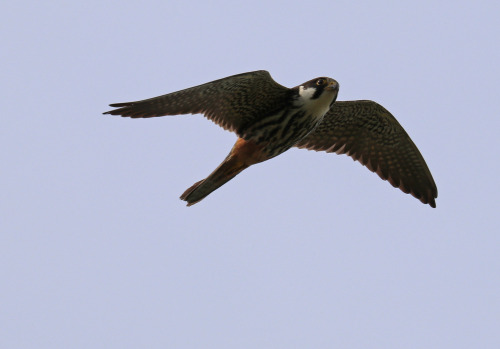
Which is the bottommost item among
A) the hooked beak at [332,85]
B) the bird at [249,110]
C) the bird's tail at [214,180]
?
the bird's tail at [214,180]

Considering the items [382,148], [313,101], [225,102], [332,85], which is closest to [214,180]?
[225,102]

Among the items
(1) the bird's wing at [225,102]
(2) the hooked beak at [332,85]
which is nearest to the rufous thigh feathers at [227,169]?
(1) the bird's wing at [225,102]

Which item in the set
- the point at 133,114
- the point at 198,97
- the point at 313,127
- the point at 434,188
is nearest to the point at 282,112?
the point at 313,127

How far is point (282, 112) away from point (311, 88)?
1.71 feet

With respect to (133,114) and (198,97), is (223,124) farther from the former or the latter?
(133,114)

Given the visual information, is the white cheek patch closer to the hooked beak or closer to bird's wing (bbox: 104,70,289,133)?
the hooked beak

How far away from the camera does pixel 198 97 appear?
10672 millimetres

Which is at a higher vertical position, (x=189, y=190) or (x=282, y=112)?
(x=282, y=112)

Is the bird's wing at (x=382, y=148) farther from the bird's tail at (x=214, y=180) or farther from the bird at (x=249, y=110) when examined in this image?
the bird's tail at (x=214, y=180)

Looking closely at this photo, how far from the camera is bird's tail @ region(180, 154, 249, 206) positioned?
1082 centimetres

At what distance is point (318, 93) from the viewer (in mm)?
10586

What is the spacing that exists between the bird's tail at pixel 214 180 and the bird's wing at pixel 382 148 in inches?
69.6

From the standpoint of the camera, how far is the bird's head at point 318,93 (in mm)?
10594

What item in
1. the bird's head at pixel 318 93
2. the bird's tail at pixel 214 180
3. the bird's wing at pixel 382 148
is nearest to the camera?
the bird's head at pixel 318 93
